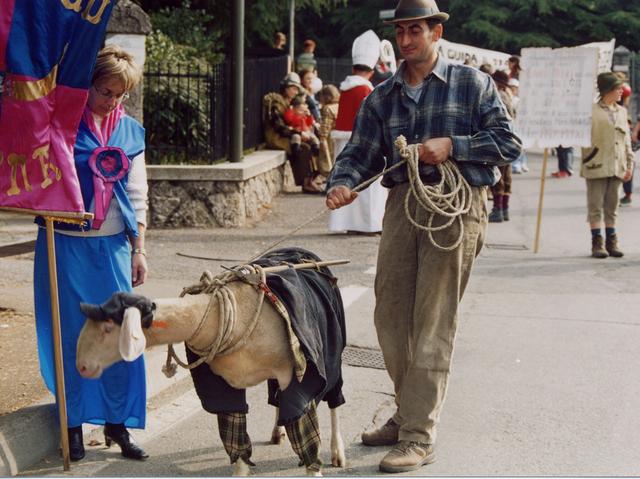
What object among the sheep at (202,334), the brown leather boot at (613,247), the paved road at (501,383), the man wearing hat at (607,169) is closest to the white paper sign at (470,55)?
the man wearing hat at (607,169)

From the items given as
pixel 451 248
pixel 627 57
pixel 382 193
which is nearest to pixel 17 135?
pixel 451 248

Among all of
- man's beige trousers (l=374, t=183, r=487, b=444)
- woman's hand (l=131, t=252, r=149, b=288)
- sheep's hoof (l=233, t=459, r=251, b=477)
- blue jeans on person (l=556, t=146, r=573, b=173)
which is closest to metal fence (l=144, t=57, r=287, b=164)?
woman's hand (l=131, t=252, r=149, b=288)

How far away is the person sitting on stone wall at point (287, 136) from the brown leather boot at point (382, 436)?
11226 millimetres

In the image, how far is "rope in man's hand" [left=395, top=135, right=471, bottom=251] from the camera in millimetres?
5176

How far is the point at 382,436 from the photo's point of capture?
18.6 ft

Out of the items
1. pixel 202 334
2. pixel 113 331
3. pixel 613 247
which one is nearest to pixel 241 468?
pixel 202 334

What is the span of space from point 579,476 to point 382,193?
7.76 m

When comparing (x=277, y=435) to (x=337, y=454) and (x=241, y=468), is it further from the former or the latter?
(x=241, y=468)

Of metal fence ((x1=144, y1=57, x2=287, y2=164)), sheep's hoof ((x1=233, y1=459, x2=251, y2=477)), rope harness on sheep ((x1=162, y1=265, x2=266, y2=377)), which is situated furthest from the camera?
metal fence ((x1=144, y1=57, x2=287, y2=164))

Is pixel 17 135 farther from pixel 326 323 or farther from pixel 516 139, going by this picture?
pixel 516 139

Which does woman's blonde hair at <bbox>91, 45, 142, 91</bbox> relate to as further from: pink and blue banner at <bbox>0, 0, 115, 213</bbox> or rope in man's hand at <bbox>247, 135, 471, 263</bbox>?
rope in man's hand at <bbox>247, 135, 471, 263</bbox>

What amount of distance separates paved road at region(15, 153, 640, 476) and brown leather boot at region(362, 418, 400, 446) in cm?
6

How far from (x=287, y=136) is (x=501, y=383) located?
403 inches

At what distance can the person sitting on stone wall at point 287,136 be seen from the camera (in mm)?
16656
